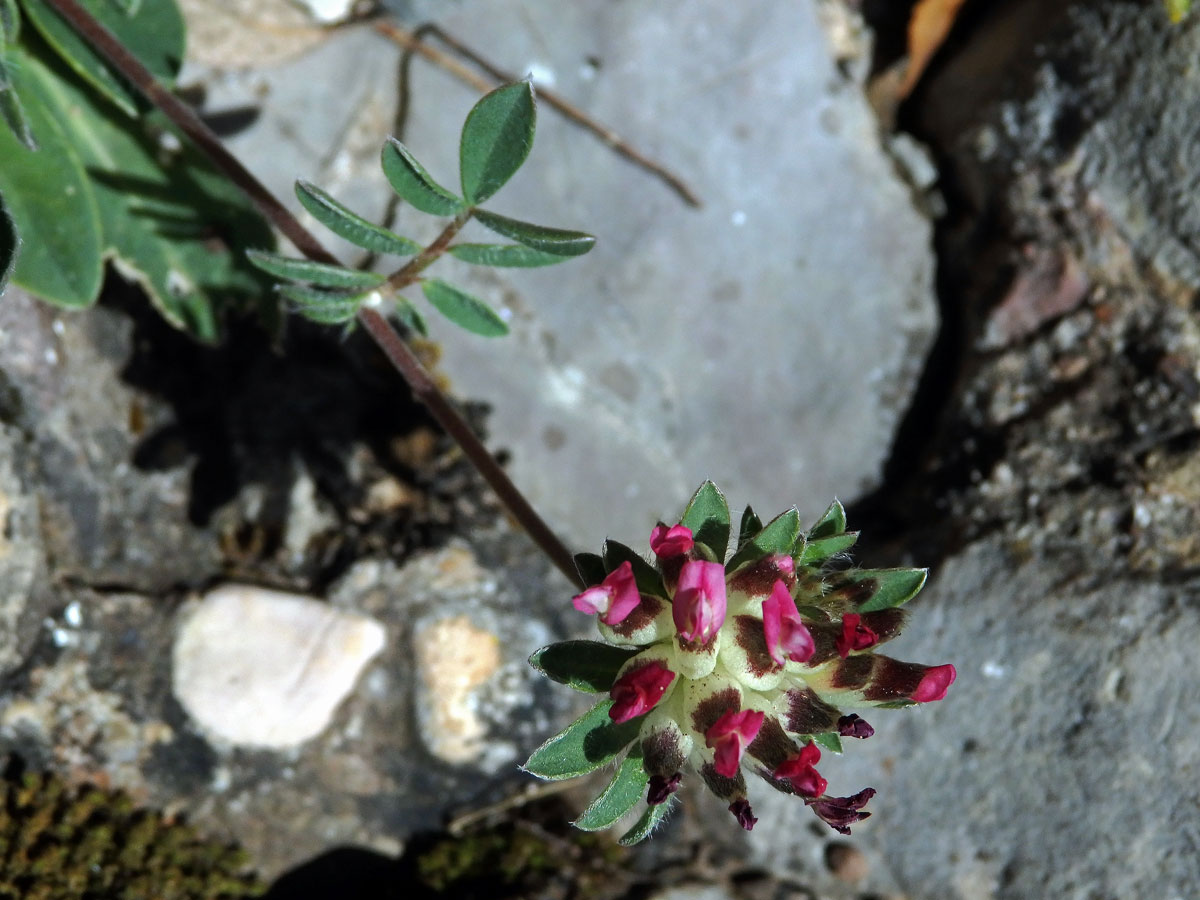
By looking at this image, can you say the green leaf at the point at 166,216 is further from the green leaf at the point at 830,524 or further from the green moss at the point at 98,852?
the green leaf at the point at 830,524

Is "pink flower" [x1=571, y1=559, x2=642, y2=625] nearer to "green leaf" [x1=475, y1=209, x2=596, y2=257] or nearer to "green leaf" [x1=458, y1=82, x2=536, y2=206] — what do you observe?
"green leaf" [x1=475, y1=209, x2=596, y2=257]

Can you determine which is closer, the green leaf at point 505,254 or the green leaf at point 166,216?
the green leaf at point 505,254

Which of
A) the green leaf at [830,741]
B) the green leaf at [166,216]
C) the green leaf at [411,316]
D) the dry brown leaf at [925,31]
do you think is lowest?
the green leaf at [166,216]

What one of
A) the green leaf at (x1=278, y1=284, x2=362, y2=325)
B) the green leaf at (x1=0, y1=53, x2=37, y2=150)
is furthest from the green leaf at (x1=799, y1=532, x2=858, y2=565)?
the green leaf at (x1=0, y1=53, x2=37, y2=150)

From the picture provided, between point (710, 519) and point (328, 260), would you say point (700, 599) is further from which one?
point (328, 260)

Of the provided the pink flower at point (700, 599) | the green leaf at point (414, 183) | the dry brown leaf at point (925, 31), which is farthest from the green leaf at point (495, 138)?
the dry brown leaf at point (925, 31)

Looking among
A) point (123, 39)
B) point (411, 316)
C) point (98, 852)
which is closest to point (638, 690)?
point (411, 316)

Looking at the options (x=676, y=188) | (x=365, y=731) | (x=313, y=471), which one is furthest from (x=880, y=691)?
(x=676, y=188)
